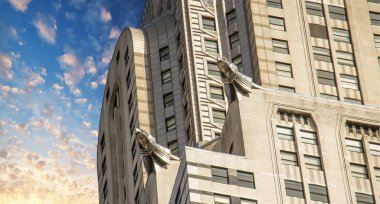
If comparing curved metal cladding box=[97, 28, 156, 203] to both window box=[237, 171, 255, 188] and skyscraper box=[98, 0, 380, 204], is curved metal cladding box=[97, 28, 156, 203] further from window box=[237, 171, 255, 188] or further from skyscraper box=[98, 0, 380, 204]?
window box=[237, 171, 255, 188]

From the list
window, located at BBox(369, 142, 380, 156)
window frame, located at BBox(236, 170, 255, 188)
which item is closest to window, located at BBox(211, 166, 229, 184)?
window frame, located at BBox(236, 170, 255, 188)

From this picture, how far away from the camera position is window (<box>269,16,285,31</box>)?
5979 inches

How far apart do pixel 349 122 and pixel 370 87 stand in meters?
15.1

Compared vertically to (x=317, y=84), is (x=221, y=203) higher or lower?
lower

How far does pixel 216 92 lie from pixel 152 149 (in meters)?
17.2

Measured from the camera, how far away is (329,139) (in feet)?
439

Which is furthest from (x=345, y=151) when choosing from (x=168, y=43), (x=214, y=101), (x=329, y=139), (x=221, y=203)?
(x=168, y=43)

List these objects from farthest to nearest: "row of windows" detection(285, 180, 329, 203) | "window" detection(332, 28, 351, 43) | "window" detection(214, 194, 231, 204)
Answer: "window" detection(332, 28, 351, 43), "row of windows" detection(285, 180, 329, 203), "window" detection(214, 194, 231, 204)

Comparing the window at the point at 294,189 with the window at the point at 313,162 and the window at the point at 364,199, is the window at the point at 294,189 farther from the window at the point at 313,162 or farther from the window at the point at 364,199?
the window at the point at 364,199

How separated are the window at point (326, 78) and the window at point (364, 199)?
20.3 metres

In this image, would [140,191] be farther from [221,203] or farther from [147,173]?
[221,203]

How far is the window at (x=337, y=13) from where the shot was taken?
155375 millimetres

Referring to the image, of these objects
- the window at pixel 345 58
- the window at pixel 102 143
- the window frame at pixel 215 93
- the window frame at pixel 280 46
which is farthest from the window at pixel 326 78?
the window at pixel 102 143

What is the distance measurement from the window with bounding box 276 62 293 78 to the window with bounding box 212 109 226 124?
857 cm
